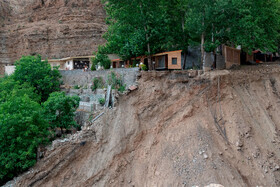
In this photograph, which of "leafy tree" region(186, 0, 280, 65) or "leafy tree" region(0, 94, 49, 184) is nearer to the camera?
"leafy tree" region(0, 94, 49, 184)

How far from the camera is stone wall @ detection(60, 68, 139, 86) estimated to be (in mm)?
14633

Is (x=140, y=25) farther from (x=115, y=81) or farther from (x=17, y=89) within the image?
(x=17, y=89)

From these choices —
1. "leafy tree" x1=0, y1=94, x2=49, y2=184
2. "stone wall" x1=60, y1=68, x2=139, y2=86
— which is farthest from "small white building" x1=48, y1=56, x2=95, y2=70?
"leafy tree" x1=0, y1=94, x2=49, y2=184

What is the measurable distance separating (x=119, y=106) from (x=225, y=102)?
658 centimetres

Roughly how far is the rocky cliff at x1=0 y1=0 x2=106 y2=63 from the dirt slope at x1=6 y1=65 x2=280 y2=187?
799 inches

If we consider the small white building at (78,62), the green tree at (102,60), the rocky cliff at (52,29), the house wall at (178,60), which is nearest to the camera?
the house wall at (178,60)

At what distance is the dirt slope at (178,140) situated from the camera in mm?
10875

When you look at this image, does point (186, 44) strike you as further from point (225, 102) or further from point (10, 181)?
point (10, 181)

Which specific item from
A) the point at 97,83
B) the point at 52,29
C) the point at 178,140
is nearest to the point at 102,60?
the point at 97,83

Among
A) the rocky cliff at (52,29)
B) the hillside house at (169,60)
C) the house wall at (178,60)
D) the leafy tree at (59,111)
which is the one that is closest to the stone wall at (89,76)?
the hillside house at (169,60)

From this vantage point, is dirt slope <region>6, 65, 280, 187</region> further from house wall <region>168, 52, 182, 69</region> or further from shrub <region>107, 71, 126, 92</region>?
house wall <region>168, 52, 182, 69</region>

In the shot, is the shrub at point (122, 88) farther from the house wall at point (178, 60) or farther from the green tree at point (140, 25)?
the house wall at point (178, 60)

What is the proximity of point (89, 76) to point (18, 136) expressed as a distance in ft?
25.4

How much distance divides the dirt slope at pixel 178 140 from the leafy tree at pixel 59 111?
5.04 feet
